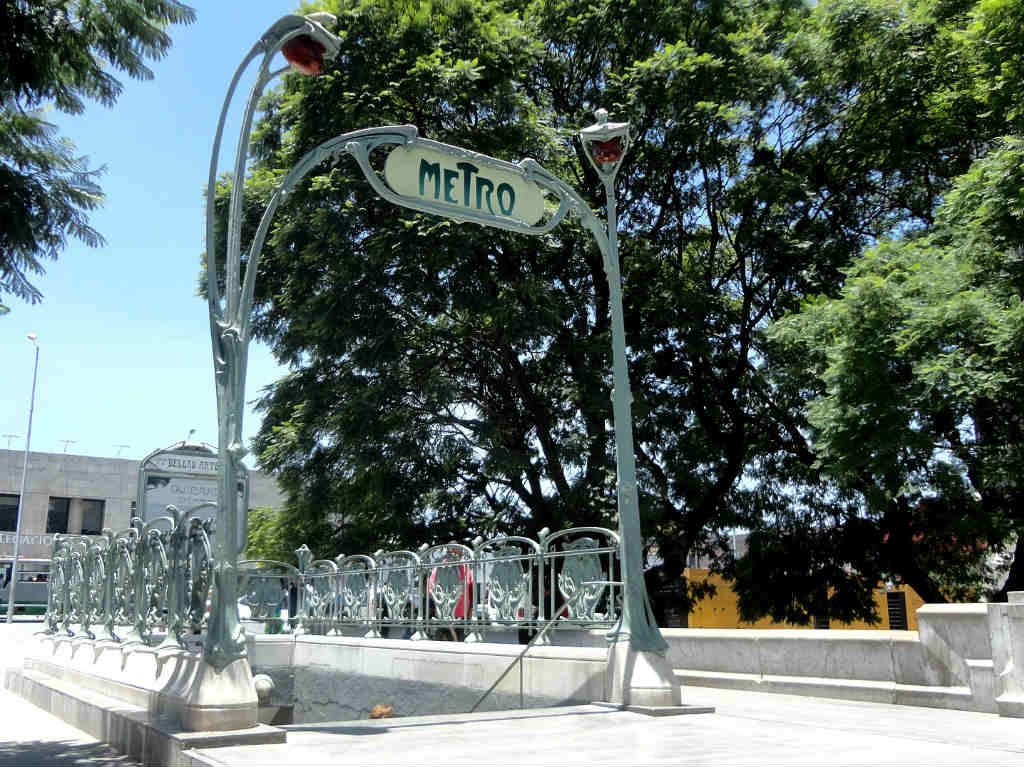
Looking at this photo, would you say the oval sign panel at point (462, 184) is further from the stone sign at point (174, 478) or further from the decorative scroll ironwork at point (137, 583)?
the stone sign at point (174, 478)

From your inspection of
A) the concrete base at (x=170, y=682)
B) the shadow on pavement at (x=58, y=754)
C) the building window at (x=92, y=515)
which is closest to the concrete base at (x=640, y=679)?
the concrete base at (x=170, y=682)

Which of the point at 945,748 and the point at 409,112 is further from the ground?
the point at 409,112

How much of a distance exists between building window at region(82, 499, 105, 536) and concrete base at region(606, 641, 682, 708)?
54.0m

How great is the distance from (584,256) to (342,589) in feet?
33.9

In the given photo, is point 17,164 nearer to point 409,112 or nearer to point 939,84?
point 409,112

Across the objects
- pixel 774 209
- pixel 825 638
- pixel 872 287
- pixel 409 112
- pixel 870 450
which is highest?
pixel 409 112

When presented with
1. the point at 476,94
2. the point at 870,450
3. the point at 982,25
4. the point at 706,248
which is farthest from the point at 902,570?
the point at 476,94

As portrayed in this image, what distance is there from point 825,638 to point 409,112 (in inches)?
573

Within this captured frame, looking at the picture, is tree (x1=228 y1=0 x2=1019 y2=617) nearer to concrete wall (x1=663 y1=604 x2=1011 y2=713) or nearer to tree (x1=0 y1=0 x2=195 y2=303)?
concrete wall (x1=663 y1=604 x2=1011 y2=713)

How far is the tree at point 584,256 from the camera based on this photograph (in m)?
20.0

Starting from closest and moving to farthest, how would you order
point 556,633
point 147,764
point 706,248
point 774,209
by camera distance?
point 147,764, point 556,633, point 774,209, point 706,248

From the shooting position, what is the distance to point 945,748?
6.95 m

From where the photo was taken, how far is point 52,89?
880 cm

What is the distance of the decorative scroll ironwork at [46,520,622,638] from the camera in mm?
9742
